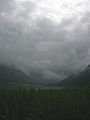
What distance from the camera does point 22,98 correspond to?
360cm

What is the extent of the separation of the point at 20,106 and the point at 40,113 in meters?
0.60

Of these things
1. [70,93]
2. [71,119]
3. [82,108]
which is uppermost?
[70,93]

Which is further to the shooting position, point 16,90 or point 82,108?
point 16,90

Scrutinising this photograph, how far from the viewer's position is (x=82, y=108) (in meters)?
2.86

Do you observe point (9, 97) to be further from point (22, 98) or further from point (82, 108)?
point (82, 108)

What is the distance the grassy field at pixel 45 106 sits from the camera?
286 cm

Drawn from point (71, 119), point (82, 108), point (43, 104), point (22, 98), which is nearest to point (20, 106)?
point (22, 98)

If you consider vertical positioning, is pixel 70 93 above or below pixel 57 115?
above

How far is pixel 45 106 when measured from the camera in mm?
3137

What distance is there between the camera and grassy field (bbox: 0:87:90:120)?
286cm

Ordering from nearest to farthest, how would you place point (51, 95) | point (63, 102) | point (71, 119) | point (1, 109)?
point (71, 119), point (63, 102), point (1, 109), point (51, 95)

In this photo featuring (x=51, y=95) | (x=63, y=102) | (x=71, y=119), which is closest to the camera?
(x=71, y=119)

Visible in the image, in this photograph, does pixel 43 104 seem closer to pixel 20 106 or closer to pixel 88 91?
pixel 20 106

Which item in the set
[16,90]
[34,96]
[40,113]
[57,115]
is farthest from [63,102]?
[16,90]
